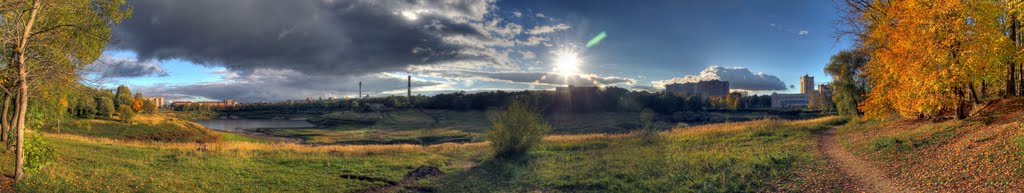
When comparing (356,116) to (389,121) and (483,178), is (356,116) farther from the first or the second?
(483,178)

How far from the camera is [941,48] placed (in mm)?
20391

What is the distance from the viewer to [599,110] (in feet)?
513

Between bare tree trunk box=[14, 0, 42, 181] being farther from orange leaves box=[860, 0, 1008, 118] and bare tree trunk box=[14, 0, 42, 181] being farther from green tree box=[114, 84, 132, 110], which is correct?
green tree box=[114, 84, 132, 110]

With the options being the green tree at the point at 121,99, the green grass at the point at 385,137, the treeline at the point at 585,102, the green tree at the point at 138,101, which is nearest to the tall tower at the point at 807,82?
the treeline at the point at 585,102

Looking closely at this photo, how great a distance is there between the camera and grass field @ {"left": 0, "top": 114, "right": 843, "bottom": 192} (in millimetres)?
15570

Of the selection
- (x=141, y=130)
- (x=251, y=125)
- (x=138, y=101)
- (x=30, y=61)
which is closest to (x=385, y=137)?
(x=141, y=130)

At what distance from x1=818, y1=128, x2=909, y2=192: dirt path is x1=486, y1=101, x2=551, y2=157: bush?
14764 millimetres

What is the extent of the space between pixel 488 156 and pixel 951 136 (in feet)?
70.2

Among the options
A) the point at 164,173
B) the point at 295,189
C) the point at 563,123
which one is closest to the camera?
the point at 295,189

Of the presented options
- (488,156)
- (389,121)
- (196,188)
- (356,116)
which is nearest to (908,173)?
(488,156)

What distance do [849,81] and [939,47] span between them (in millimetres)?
31906

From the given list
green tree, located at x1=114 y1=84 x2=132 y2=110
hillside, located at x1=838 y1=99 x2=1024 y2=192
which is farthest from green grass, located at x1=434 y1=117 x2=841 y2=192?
green tree, located at x1=114 y1=84 x2=132 y2=110

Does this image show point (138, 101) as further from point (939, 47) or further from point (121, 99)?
point (939, 47)

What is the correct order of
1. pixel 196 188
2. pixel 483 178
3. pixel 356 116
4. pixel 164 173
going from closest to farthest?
pixel 196 188 < pixel 164 173 < pixel 483 178 < pixel 356 116
